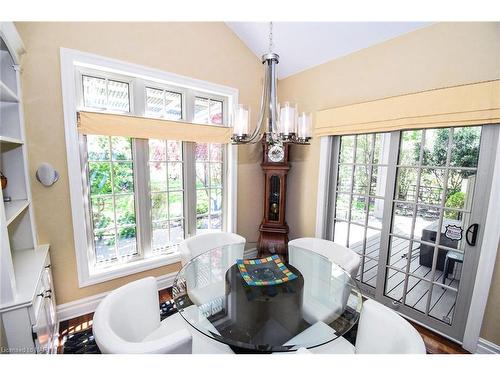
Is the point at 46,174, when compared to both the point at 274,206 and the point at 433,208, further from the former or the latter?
the point at 433,208

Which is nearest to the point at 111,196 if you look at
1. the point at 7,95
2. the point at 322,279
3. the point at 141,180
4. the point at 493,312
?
the point at 141,180

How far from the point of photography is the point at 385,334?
3.38ft

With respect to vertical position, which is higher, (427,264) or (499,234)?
(499,234)

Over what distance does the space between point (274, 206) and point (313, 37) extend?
6.51 feet

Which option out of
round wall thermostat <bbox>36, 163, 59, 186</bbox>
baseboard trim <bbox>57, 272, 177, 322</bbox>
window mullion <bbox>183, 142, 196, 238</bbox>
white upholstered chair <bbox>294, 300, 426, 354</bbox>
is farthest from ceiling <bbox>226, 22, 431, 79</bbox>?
baseboard trim <bbox>57, 272, 177, 322</bbox>

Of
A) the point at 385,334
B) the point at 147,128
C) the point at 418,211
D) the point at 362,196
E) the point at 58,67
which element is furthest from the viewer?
the point at 362,196

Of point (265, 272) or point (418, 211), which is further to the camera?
point (418, 211)

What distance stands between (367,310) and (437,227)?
1342mm

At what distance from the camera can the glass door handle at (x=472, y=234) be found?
5.44 feet

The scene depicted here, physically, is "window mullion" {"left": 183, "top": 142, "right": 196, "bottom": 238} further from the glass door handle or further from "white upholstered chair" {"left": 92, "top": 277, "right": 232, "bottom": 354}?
the glass door handle

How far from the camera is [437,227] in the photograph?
1.91 meters
